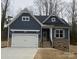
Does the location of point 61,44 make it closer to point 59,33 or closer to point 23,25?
point 59,33

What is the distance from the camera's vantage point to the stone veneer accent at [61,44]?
7.95 ft

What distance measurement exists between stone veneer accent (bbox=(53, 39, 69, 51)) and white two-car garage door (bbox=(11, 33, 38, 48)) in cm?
32

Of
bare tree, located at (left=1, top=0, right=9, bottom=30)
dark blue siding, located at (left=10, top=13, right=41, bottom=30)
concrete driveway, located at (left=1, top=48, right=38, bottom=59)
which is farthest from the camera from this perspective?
dark blue siding, located at (left=10, top=13, right=41, bottom=30)

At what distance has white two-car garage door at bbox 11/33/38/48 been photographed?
2.37 metres

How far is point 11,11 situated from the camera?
238cm

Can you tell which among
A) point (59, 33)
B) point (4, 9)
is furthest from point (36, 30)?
point (4, 9)

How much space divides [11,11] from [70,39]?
1.01 m

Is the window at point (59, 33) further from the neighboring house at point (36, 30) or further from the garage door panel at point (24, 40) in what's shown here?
the garage door panel at point (24, 40)

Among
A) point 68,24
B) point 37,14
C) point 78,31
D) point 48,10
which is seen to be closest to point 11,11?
point 37,14

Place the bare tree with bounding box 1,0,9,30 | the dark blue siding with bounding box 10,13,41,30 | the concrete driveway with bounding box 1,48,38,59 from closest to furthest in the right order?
the bare tree with bounding box 1,0,9,30
the concrete driveway with bounding box 1,48,38,59
the dark blue siding with bounding box 10,13,41,30

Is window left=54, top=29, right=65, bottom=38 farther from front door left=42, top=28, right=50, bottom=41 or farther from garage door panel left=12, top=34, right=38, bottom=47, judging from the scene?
garage door panel left=12, top=34, right=38, bottom=47

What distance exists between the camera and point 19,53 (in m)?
2.40

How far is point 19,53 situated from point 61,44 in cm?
68

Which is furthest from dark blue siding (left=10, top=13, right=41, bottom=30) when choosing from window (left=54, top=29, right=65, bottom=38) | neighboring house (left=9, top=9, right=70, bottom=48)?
window (left=54, top=29, right=65, bottom=38)
